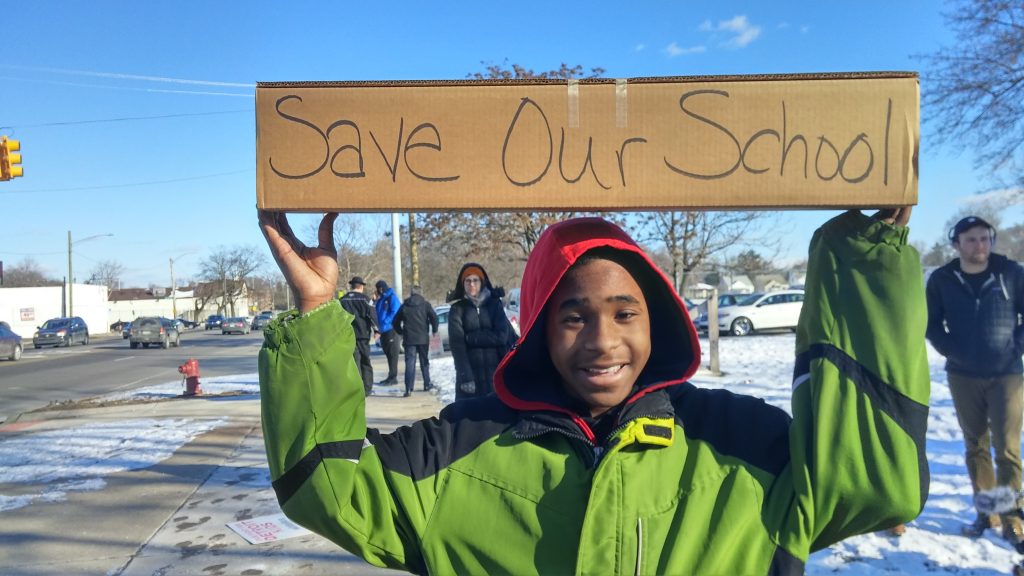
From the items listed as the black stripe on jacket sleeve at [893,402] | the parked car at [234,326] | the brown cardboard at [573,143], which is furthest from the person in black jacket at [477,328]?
the parked car at [234,326]

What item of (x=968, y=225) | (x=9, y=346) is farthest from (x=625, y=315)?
(x=9, y=346)

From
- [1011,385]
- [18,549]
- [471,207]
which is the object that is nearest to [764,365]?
[1011,385]

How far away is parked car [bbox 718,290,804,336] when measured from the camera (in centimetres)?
2056

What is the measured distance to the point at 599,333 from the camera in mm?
1547

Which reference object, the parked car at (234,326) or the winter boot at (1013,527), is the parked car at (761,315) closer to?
the winter boot at (1013,527)

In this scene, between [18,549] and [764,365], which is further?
[764,365]

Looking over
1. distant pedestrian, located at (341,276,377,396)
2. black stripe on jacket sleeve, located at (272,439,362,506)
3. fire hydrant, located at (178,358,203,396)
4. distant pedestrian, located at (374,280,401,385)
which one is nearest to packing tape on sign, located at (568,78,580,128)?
black stripe on jacket sleeve, located at (272,439,362,506)

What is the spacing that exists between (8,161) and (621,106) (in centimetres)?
1659

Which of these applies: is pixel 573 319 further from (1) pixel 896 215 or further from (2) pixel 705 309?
(2) pixel 705 309

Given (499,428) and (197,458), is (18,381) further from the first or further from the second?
(499,428)

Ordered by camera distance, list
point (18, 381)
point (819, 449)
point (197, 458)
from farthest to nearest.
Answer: point (18, 381) < point (197, 458) < point (819, 449)

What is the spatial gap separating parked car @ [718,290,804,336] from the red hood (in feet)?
64.8

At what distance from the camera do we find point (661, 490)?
4.60 feet

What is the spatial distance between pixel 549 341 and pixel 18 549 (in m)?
4.29
